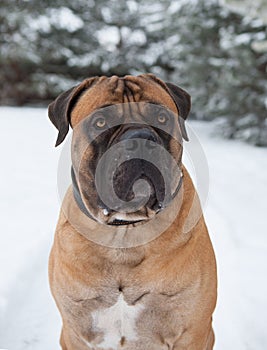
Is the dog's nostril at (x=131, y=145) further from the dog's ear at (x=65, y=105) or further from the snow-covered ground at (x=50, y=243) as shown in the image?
the snow-covered ground at (x=50, y=243)

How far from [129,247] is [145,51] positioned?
13.6 metres

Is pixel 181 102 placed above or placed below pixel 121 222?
above

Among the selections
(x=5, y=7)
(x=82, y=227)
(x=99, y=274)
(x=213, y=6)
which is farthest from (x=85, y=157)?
(x=5, y=7)

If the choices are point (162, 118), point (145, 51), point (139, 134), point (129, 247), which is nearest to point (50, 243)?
point (129, 247)

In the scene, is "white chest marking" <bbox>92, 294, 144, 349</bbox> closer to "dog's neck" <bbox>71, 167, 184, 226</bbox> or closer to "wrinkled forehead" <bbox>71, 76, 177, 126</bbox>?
"dog's neck" <bbox>71, 167, 184, 226</bbox>

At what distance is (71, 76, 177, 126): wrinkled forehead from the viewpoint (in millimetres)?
2004

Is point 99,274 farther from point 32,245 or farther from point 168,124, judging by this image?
point 32,245

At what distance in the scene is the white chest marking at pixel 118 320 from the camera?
6.65 ft

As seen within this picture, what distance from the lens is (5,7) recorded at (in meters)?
13.2

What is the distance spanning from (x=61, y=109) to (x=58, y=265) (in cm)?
63

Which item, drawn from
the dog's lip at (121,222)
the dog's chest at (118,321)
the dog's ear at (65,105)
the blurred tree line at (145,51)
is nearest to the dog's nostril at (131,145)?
the dog's lip at (121,222)

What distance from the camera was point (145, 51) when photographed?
15164mm

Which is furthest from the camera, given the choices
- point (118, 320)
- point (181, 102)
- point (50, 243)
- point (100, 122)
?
point (50, 243)

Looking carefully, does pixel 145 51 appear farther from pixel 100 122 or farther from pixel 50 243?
pixel 100 122
